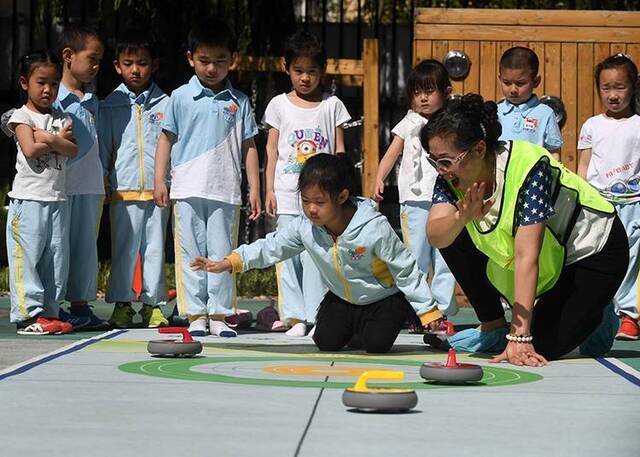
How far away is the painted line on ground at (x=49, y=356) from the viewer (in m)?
5.32

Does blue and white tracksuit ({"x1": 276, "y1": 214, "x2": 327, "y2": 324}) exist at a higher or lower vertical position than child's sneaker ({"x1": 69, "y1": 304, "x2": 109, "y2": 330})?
higher

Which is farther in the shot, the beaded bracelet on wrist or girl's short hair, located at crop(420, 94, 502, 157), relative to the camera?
the beaded bracelet on wrist

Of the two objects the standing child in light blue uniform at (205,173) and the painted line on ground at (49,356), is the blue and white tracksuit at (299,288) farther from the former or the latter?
the painted line on ground at (49,356)

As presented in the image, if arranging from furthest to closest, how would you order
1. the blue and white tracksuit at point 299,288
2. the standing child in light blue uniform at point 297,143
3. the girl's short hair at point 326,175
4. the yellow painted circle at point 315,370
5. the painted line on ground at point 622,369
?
the standing child in light blue uniform at point 297,143 < the blue and white tracksuit at point 299,288 < the girl's short hair at point 326,175 < the yellow painted circle at point 315,370 < the painted line on ground at point 622,369

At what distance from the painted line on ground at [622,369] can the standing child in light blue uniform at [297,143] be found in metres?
2.19

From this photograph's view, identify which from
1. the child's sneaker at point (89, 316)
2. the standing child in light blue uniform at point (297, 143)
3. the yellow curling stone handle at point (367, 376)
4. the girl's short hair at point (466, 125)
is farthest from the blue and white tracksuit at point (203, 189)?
the yellow curling stone handle at point (367, 376)

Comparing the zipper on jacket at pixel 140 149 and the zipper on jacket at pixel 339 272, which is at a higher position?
the zipper on jacket at pixel 140 149

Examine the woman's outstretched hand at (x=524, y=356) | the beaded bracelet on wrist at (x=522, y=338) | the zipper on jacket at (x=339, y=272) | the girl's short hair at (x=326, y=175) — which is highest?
the girl's short hair at (x=326, y=175)

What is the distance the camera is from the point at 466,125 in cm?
577

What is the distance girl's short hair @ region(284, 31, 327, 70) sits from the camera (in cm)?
808

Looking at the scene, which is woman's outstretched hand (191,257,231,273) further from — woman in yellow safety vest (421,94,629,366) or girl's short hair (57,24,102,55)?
girl's short hair (57,24,102,55)

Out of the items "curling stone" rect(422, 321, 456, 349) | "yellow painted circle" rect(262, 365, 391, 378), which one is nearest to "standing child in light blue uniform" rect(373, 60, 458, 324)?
"curling stone" rect(422, 321, 456, 349)

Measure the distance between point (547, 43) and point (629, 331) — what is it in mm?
3301

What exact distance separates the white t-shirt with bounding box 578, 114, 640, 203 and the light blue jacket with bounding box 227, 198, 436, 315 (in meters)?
1.97
